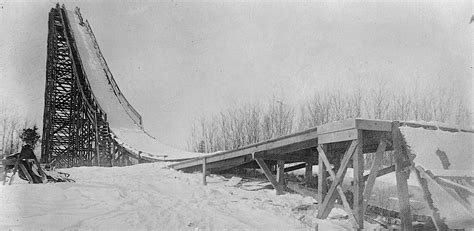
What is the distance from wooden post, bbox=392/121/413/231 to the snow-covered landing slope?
1073 centimetres

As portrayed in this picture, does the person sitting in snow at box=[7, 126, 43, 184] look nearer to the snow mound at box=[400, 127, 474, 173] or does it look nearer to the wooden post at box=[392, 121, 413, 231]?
the wooden post at box=[392, 121, 413, 231]

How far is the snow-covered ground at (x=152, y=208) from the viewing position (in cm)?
446

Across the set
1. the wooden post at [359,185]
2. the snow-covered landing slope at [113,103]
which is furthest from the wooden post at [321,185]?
the snow-covered landing slope at [113,103]

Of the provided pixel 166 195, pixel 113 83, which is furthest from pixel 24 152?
pixel 113 83

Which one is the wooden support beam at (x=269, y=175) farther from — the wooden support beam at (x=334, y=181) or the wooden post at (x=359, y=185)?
the wooden post at (x=359, y=185)

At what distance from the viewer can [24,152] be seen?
22.7 ft

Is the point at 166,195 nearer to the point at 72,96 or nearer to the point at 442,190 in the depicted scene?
the point at 442,190

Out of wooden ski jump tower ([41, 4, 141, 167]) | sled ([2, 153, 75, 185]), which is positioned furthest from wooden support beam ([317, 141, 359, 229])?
wooden ski jump tower ([41, 4, 141, 167])

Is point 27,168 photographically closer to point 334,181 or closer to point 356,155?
point 334,181

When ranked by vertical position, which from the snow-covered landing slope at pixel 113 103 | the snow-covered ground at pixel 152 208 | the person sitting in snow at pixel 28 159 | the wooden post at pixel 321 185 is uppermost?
the snow-covered landing slope at pixel 113 103

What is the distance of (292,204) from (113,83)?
19824 mm

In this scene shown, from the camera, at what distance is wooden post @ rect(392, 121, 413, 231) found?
188 inches

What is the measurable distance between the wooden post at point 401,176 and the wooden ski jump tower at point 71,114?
14.6m

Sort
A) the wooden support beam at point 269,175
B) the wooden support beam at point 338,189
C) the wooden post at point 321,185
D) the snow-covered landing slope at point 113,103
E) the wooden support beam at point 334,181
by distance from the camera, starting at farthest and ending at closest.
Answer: the snow-covered landing slope at point 113,103 < the wooden support beam at point 269,175 < the wooden post at point 321,185 < the wooden support beam at point 334,181 < the wooden support beam at point 338,189
